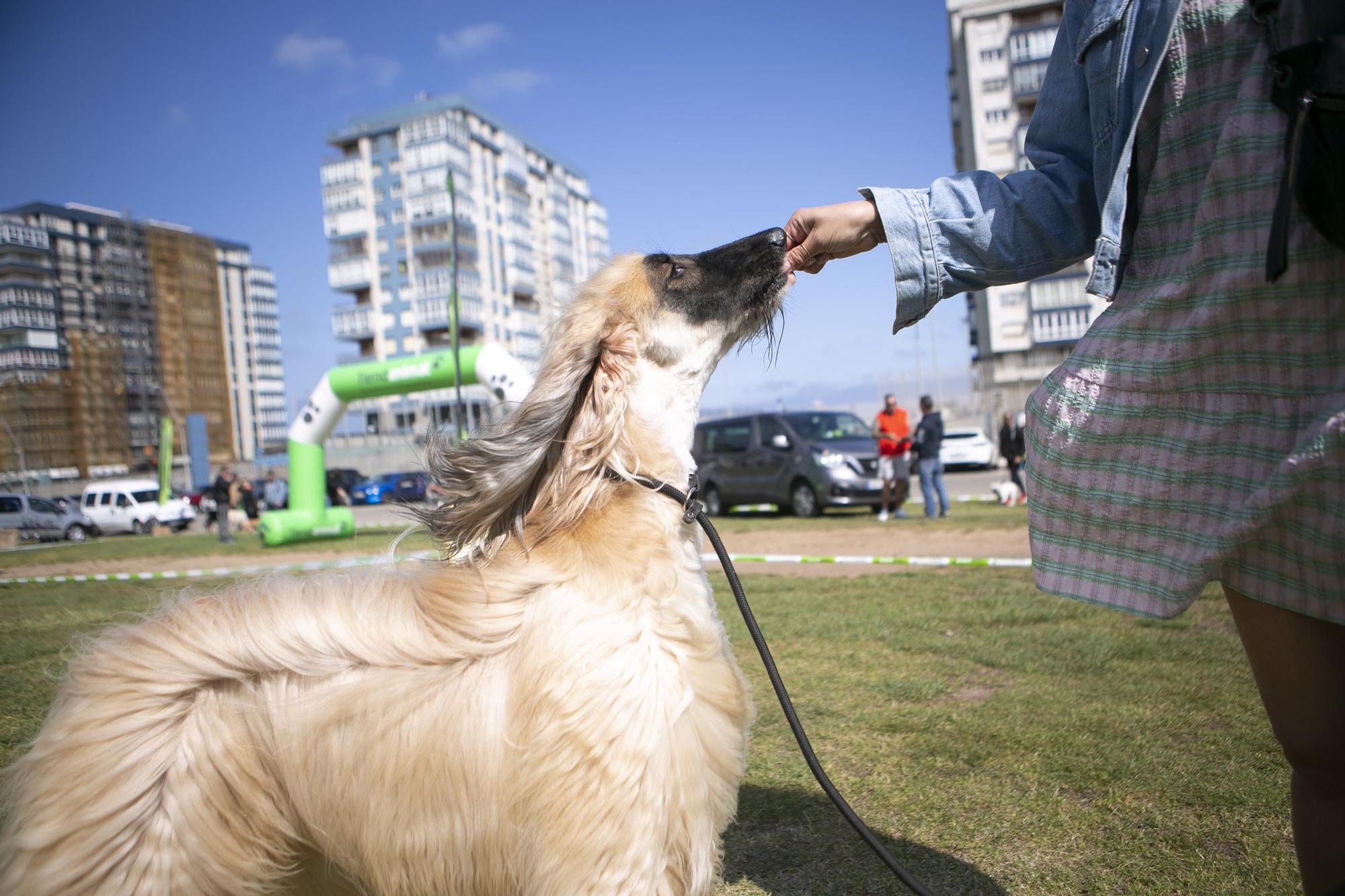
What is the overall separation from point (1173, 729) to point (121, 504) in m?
34.9

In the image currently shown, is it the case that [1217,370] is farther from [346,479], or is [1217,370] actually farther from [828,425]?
[346,479]

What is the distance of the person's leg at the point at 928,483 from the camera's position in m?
12.7

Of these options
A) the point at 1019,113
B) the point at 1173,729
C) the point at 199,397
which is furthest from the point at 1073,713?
the point at 199,397

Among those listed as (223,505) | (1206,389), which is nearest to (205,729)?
(1206,389)

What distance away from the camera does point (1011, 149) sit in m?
51.9

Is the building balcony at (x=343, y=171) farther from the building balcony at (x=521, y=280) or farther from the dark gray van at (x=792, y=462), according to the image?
the dark gray van at (x=792, y=462)

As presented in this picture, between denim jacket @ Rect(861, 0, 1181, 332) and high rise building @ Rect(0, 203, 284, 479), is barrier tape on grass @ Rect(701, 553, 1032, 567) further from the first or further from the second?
high rise building @ Rect(0, 203, 284, 479)

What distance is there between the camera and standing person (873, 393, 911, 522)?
1279 centimetres

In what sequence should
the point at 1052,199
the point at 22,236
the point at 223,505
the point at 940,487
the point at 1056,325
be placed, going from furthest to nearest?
the point at 22,236, the point at 1056,325, the point at 223,505, the point at 940,487, the point at 1052,199

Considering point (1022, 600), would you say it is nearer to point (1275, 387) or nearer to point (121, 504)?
point (1275, 387)

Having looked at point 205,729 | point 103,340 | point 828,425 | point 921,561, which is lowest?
point 921,561

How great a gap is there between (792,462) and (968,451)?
1594 centimetres

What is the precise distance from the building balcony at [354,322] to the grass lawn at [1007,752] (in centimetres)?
7068

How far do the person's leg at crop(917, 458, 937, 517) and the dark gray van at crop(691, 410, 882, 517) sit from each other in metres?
1.29
